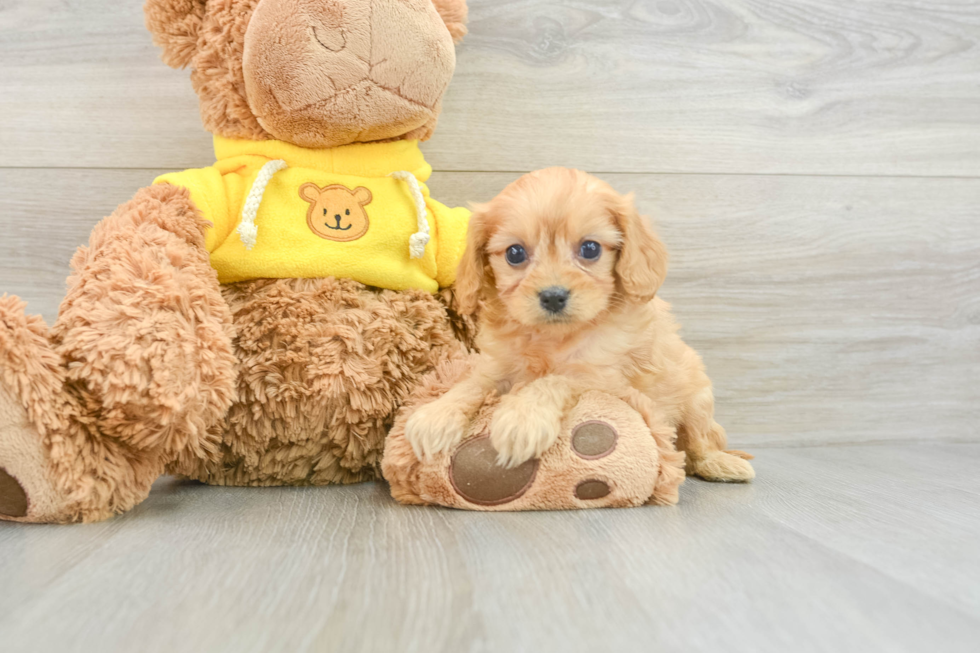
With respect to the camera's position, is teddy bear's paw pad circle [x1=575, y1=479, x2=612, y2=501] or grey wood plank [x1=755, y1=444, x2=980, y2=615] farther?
teddy bear's paw pad circle [x1=575, y1=479, x2=612, y2=501]

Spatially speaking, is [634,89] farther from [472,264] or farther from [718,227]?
[472,264]

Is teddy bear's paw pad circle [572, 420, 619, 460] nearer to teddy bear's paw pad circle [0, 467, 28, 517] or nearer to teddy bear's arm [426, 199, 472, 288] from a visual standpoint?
teddy bear's arm [426, 199, 472, 288]

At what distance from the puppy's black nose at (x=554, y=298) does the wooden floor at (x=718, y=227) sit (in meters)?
0.31

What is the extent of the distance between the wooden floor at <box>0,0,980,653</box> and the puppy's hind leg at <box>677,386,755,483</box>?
0.19 feet

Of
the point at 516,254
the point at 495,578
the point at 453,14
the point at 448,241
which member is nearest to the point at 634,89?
the point at 453,14

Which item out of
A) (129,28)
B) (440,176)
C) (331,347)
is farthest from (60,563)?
(129,28)

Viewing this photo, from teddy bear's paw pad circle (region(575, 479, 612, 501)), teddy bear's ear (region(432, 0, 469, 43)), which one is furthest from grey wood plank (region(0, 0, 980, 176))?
teddy bear's paw pad circle (region(575, 479, 612, 501))

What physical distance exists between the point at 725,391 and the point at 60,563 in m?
1.45

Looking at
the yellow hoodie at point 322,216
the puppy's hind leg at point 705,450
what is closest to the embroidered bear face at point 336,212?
the yellow hoodie at point 322,216

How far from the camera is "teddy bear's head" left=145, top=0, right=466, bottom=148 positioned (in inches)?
47.3

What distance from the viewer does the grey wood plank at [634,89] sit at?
1592mm

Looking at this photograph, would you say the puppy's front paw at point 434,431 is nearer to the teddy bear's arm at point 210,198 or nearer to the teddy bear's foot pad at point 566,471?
the teddy bear's foot pad at point 566,471

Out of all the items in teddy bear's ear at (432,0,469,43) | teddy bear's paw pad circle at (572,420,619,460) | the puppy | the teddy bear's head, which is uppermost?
teddy bear's ear at (432,0,469,43)

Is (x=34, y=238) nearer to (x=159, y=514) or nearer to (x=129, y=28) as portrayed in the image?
(x=129, y=28)
